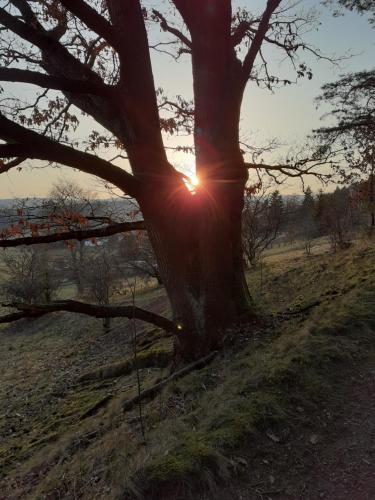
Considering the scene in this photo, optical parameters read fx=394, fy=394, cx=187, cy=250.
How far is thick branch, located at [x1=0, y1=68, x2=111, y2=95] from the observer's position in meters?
4.19

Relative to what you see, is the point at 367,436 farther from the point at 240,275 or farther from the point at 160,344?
the point at 160,344

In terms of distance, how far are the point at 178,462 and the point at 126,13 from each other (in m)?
5.27

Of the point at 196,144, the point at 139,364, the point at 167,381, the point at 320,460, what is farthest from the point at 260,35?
the point at 139,364

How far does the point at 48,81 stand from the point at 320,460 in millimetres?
4568

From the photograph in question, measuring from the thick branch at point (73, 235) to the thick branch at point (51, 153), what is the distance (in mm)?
653

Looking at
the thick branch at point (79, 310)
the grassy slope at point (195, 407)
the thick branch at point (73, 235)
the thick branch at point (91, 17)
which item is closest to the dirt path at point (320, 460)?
the grassy slope at point (195, 407)

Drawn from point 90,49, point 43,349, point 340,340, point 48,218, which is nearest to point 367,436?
point 340,340

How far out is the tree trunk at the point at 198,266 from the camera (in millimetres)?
5645

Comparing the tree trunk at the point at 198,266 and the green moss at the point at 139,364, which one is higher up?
the tree trunk at the point at 198,266

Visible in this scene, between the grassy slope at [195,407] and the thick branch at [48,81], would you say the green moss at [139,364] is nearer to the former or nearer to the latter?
the grassy slope at [195,407]

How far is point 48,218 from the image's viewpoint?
5871mm

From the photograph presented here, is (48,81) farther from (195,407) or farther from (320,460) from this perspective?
(320,460)

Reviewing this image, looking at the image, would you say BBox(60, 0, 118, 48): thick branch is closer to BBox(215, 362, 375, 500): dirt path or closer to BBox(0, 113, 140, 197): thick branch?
BBox(0, 113, 140, 197): thick branch

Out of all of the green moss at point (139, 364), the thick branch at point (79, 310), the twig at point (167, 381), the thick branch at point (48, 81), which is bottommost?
the green moss at point (139, 364)
